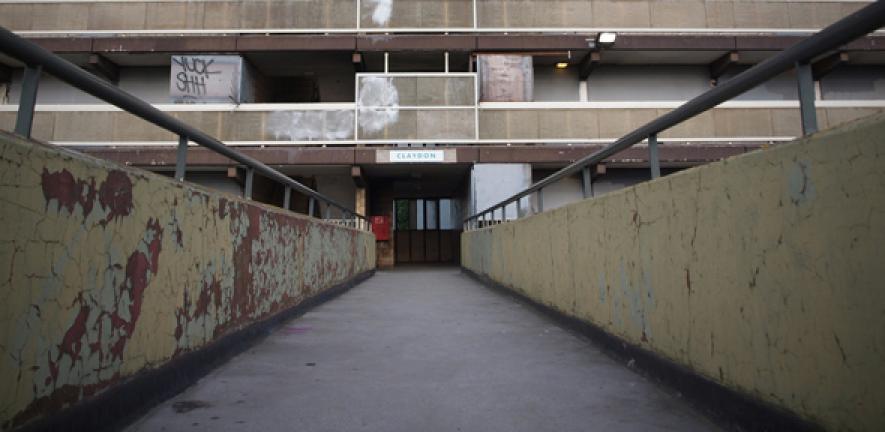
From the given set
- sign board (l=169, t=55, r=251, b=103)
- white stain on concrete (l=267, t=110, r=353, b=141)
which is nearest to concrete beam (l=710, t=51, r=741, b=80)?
white stain on concrete (l=267, t=110, r=353, b=141)

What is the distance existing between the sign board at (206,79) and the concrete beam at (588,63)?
34.3 feet

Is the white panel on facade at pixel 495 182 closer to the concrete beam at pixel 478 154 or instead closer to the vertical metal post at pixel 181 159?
the concrete beam at pixel 478 154

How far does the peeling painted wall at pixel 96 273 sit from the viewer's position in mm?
1424

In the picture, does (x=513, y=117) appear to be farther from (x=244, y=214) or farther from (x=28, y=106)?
(x=28, y=106)

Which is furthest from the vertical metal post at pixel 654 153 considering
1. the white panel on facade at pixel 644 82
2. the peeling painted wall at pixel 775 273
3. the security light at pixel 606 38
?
the white panel on facade at pixel 644 82

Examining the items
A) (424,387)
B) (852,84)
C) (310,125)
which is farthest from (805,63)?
(852,84)

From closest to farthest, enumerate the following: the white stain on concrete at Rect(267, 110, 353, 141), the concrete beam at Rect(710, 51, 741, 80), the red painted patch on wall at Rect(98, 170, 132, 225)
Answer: the red painted patch on wall at Rect(98, 170, 132, 225) < the white stain on concrete at Rect(267, 110, 353, 141) < the concrete beam at Rect(710, 51, 741, 80)

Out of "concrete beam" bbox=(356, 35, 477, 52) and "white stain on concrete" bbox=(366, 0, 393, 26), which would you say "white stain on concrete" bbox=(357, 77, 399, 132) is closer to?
"concrete beam" bbox=(356, 35, 477, 52)

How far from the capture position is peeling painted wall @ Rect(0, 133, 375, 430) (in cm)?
142

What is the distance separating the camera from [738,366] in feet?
5.93

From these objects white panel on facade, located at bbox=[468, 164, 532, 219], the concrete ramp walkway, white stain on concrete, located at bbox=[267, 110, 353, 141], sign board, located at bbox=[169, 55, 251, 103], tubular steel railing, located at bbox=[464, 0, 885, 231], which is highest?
sign board, located at bbox=[169, 55, 251, 103]

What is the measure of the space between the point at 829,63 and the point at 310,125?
1526cm

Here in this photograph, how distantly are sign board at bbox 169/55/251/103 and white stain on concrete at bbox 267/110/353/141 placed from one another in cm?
140

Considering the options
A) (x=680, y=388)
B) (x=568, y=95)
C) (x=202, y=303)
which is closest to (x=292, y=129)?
(x=568, y=95)
